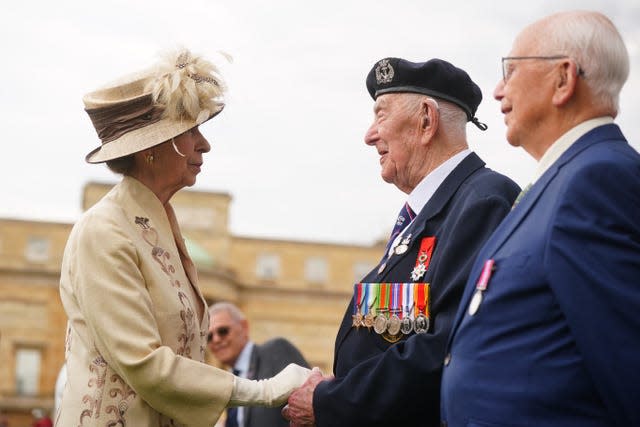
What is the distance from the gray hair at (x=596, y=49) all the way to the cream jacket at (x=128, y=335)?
6.04ft

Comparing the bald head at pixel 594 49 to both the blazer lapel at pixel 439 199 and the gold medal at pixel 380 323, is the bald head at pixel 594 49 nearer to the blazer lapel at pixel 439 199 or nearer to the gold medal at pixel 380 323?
the blazer lapel at pixel 439 199

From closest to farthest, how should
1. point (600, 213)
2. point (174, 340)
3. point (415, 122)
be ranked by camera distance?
point (600, 213) → point (174, 340) → point (415, 122)

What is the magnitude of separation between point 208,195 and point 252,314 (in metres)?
6.85

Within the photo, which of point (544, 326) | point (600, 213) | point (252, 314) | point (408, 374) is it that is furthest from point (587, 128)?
point (252, 314)

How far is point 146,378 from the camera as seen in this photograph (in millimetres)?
4266

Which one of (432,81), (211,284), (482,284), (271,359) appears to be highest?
(432,81)

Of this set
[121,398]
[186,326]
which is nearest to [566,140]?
[186,326]

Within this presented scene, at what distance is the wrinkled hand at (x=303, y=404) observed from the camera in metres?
4.54

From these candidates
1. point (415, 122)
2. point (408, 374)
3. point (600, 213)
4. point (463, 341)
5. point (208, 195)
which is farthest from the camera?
point (208, 195)

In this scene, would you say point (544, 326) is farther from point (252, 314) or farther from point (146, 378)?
point (252, 314)

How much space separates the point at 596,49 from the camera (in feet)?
11.5

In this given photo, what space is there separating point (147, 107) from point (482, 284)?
179 cm

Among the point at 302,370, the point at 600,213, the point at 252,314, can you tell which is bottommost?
the point at 252,314

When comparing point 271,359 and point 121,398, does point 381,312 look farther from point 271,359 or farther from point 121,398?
point 271,359
